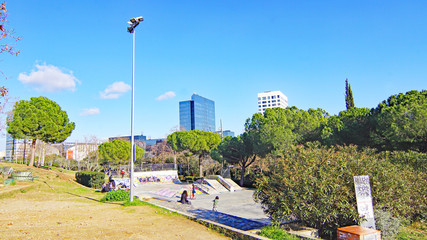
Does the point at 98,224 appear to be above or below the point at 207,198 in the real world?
above

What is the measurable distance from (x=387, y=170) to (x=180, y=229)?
7.79m

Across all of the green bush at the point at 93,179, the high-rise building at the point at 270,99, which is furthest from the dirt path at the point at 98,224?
the high-rise building at the point at 270,99

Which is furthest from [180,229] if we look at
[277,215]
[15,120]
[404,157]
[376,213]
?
[15,120]

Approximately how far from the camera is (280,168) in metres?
10.0

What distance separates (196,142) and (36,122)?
21.4 meters

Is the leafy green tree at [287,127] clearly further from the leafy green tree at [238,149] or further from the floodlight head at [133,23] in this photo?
the floodlight head at [133,23]

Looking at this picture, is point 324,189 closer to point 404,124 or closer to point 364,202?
point 364,202

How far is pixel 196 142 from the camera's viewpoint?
1699 inches

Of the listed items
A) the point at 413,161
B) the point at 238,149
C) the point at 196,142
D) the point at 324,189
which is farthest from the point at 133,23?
the point at 196,142

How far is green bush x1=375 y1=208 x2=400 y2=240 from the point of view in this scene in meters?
8.96

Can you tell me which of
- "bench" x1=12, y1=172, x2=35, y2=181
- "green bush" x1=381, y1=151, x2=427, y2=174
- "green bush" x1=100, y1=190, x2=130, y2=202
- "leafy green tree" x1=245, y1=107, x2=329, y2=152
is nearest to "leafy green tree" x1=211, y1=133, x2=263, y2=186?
"leafy green tree" x1=245, y1=107, x2=329, y2=152

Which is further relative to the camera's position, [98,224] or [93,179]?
[93,179]

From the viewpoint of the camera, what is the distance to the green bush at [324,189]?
8750mm

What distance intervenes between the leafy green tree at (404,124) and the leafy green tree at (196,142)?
26756 mm
